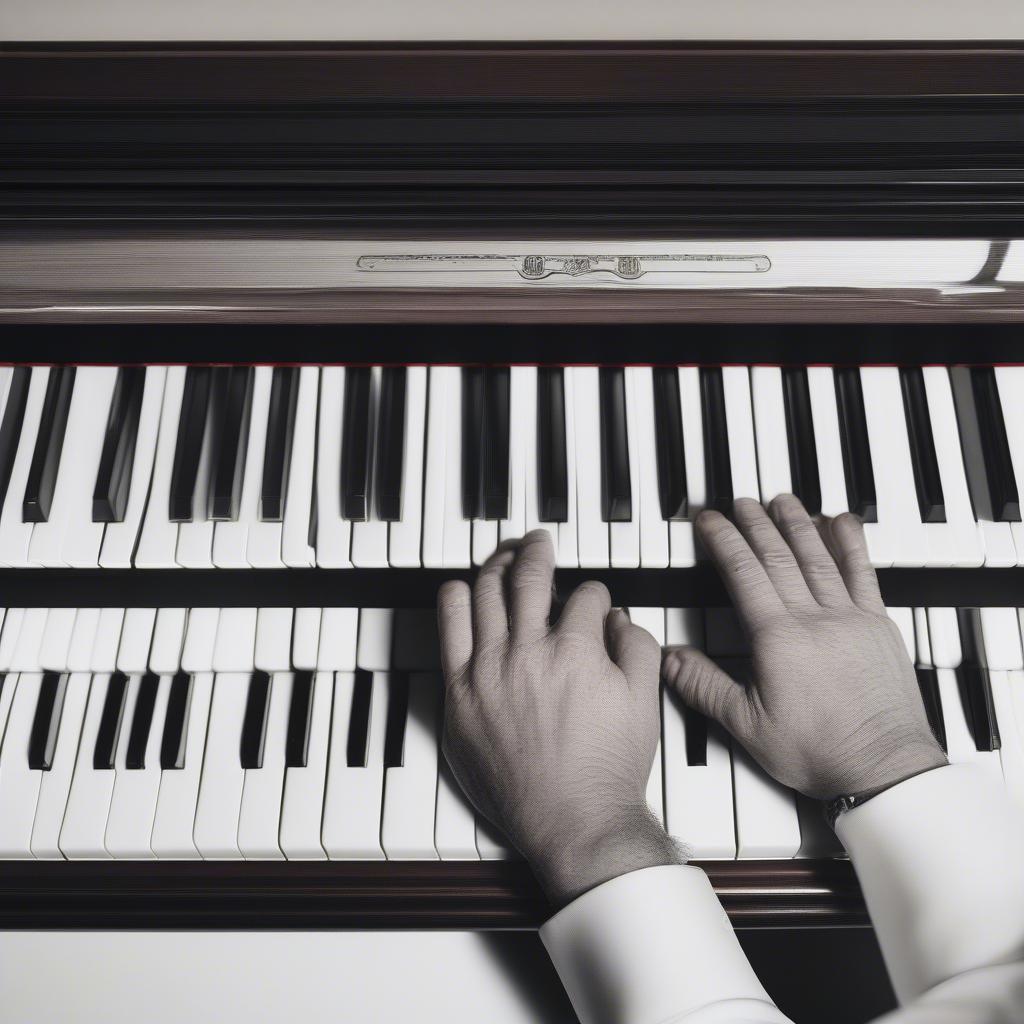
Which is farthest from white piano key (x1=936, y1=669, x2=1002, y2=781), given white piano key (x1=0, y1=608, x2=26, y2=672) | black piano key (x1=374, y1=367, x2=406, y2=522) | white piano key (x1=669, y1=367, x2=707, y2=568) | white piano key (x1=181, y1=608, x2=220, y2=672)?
white piano key (x1=0, y1=608, x2=26, y2=672)

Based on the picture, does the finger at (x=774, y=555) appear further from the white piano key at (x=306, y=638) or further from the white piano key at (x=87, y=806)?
the white piano key at (x=87, y=806)

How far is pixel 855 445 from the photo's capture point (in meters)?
1.02

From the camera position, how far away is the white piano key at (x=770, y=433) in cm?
102

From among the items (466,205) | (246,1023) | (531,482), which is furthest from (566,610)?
(246,1023)

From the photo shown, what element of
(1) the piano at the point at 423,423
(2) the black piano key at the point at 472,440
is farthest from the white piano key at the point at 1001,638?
(2) the black piano key at the point at 472,440

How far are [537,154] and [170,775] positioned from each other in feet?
2.96

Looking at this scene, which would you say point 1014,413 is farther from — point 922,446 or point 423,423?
point 423,423

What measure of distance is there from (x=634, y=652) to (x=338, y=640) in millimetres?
384

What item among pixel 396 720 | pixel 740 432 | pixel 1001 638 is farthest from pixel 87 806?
pixel 1001 638

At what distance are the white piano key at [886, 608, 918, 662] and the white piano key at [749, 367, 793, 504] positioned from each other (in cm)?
21

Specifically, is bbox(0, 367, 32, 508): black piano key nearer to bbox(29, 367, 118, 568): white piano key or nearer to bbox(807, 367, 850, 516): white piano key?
bbox(29, 367, 118, 568): white piano key

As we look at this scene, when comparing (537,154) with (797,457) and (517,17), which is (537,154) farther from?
(797,457)

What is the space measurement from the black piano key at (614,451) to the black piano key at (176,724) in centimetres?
58

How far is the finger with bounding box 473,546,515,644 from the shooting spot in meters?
0.92
